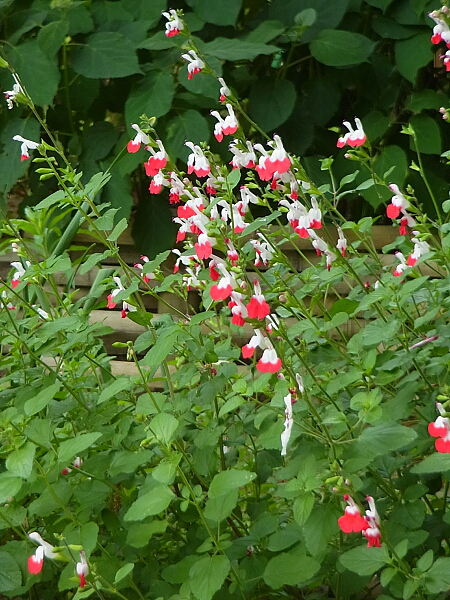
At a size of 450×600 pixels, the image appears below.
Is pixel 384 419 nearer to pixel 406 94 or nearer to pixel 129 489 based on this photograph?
pixel 129 489

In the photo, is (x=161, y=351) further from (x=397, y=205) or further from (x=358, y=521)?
(x=397, y=205)

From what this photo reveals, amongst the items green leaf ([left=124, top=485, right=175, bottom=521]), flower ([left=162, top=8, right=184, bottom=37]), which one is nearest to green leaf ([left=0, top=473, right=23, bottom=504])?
green leaf ([left=124, top=485, right=175, bottom=521])

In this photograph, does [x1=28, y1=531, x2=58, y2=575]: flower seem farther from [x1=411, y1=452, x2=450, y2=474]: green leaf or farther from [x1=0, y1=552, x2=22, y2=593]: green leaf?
[x1=411, y1=452, x2=450, y2=474]: green leaf

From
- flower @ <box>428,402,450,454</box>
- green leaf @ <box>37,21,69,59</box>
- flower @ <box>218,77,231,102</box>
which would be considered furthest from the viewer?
green leaf @ <box>37,21,69,59</box>

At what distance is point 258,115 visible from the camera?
2156mm

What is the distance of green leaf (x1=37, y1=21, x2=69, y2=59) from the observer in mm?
2180

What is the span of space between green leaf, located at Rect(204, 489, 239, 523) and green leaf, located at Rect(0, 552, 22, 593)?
27 cm

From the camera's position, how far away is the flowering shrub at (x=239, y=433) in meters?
0.71

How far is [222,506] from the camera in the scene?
2.46ft

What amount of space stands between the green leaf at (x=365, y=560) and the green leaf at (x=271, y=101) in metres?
1.59

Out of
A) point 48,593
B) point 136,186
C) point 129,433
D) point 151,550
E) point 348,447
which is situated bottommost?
point 136,186

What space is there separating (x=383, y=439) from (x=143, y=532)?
301 millimetres

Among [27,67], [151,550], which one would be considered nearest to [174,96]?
[27,67]

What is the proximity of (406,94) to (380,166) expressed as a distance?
0.42 metres
